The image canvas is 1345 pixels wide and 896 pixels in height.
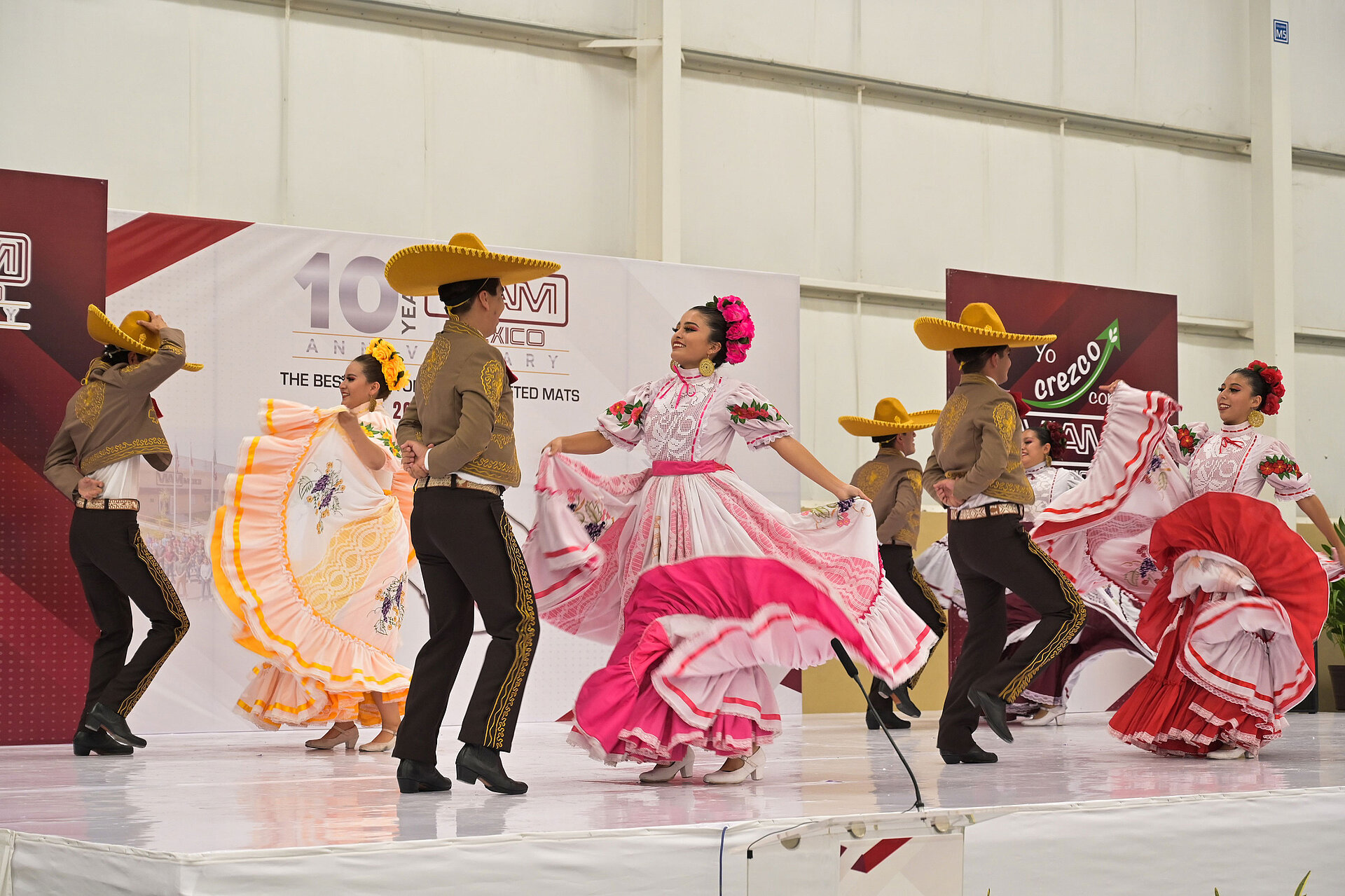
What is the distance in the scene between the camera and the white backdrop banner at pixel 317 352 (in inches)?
261

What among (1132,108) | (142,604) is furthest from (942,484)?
(1132,108)

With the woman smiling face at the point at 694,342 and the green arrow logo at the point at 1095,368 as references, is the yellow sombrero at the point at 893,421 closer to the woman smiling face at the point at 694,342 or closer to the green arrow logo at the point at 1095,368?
the green arrow logo at the point at 1095,368

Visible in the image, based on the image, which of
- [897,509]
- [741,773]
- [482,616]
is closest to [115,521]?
[482,616]

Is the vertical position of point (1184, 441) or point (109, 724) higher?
point (1184, 441)

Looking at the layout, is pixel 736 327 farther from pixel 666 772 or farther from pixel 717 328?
pixel 666 772

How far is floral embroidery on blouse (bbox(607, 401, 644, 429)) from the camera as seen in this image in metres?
4.57

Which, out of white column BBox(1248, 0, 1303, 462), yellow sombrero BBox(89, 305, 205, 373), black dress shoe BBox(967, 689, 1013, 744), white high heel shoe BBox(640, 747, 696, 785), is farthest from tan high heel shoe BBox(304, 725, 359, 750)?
white column BBox(1248, 0, 1303, 462)

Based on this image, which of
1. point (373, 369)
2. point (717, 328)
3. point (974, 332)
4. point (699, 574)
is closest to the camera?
point (699, 574)

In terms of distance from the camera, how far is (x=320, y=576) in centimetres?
580

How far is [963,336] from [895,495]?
2.15 metres

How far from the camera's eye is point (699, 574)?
4.28m

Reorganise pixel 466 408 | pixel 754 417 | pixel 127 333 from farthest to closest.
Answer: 1. pixel 127 333
2. pixel 754 417
3. pixel 466 408

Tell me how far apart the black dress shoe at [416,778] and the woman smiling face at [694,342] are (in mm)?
1510

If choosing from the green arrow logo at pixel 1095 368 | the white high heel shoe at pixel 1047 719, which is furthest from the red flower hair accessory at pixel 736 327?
the green arrow logo at pixel 1095 368
